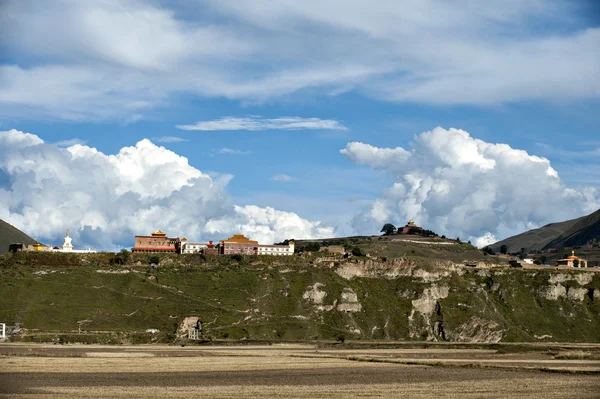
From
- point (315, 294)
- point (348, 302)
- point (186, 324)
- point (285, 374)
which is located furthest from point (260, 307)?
point (285, 374)

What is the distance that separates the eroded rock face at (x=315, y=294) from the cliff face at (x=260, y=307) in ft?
0.85

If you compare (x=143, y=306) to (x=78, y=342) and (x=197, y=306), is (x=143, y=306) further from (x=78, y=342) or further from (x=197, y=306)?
(x=78, y=342)

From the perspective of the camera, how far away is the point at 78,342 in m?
145

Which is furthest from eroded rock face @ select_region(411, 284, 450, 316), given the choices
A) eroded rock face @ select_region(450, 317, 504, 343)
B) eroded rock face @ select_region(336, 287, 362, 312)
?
eroded rock face @ select_region(336, 287, 362, 312)

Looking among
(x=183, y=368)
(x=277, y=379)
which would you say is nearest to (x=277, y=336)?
(x=183, y=368)

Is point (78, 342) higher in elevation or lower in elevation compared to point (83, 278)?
lower

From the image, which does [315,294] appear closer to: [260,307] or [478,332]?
[260,307]

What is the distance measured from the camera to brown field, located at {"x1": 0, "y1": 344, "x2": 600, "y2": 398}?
6981cm

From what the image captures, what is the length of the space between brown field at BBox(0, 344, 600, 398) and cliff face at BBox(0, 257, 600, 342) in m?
38.5

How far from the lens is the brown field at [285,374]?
69812 mm

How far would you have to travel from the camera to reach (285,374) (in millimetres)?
86062

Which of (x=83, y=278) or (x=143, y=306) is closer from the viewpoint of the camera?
(x=143, y=306)

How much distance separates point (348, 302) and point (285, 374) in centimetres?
10232

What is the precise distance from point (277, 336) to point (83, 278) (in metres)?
49.6
